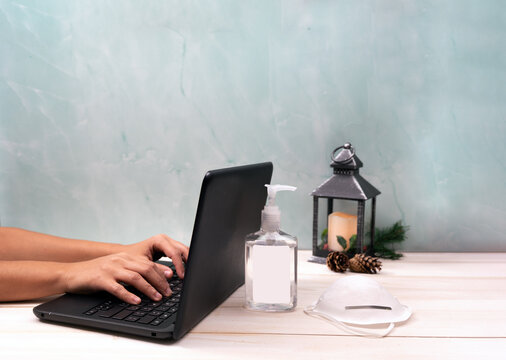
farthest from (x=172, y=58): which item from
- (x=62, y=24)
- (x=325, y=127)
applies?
(x=325, y=127)

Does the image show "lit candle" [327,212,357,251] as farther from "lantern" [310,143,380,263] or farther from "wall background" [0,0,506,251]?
"wall background" [0,0,506,251]

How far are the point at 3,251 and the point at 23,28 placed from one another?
0.63 metres

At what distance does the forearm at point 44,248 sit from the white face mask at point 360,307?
1.58 feet

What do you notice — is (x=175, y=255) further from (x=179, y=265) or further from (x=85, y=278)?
(x=85, y=278)

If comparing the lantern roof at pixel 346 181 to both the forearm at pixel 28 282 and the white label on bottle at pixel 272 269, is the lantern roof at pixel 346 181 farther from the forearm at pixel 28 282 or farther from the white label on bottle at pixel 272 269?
the forearm at pixel 28 282

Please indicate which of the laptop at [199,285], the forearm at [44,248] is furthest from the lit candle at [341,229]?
the forearm at [44,248]

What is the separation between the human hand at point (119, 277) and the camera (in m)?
0.80

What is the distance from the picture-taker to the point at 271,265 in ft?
2.64

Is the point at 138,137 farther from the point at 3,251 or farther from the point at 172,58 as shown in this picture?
the point at 3,251

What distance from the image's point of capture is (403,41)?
1299mm

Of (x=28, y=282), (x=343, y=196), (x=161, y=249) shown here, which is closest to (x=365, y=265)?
(x=343, y=196)

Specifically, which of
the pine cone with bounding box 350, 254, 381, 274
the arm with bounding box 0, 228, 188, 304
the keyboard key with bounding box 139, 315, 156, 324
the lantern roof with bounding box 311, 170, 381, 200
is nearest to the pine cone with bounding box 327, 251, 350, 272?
the pine cone with bounding box 350, 254, 381, 274

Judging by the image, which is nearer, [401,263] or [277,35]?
[401,263]

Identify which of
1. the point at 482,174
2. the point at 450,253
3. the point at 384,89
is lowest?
the point at 450,253
